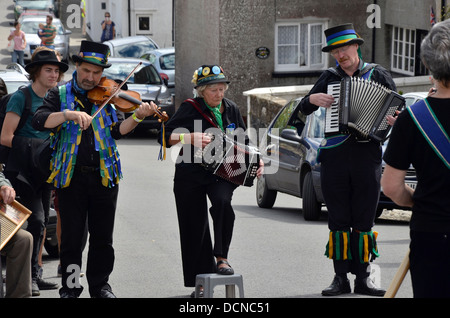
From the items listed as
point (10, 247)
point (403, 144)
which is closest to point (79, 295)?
point (10, 247)

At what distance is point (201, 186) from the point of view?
26.9 feet

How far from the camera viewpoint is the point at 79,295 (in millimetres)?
8008

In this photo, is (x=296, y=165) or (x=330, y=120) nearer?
(x=330, y=120)

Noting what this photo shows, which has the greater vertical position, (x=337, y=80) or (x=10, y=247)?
(x=337, y=80)

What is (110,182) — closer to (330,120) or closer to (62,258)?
(62,258)

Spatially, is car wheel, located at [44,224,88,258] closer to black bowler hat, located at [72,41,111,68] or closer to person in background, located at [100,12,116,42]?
black bowler hat, located at [72,41,111,68]

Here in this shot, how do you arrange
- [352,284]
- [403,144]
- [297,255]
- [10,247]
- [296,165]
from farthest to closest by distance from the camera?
[296,165] < [297,255] < [352,284] < [10,247] < [403,144]

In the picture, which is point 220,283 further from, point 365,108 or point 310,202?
point 310,202

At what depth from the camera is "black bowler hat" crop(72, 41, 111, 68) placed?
7.70 metres

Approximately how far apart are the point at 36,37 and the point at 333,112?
32123mm

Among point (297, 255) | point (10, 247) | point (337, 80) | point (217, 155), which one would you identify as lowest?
point (297, 255)

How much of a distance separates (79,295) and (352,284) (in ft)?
7.88

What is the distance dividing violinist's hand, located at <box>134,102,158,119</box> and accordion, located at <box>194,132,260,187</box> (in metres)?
0.77

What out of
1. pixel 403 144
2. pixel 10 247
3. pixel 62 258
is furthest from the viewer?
pixel 62 258
